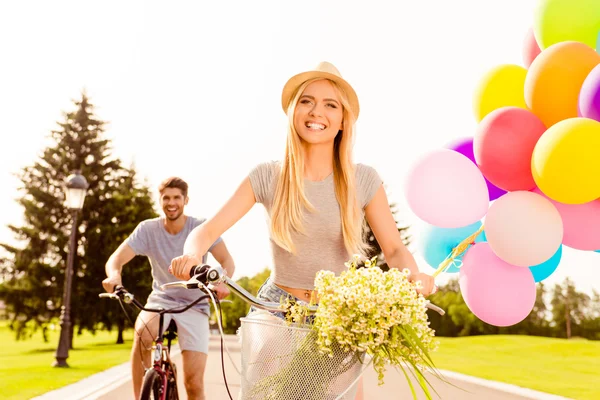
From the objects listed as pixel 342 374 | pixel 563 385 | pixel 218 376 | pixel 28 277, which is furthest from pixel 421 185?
pixel 28 277

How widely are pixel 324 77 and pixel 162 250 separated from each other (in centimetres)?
258

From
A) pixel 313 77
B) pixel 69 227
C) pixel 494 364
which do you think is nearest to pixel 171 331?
pixel 313 77

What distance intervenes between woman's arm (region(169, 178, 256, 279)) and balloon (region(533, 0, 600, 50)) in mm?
3997

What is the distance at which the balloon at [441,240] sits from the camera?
6.57 m

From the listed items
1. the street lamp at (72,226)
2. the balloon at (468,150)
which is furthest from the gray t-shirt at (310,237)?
the street lamp at (72,226)

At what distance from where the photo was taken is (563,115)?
597 cm

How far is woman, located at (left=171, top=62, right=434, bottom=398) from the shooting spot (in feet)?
10.8

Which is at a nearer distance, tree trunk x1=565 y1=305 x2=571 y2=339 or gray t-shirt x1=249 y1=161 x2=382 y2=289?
gray t-shirt x1=249 y1=161 x2=382 y2=289

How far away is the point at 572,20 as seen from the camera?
623 centimetres

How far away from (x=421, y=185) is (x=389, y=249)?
2.76 m

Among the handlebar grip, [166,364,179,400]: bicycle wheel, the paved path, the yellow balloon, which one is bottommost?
the paved path

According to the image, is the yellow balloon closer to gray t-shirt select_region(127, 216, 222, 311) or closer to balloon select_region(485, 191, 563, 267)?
balloon select_region(485, 191, 563, 267)

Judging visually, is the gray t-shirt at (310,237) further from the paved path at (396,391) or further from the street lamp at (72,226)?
the street lamp at (72,226)

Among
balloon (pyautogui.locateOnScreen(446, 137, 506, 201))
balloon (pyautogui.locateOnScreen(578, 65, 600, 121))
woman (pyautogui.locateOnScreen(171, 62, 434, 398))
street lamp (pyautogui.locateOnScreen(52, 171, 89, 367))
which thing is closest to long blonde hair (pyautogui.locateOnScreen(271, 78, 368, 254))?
woman (pyautogui.locateOnScreen(171, 62, 434, 398))
